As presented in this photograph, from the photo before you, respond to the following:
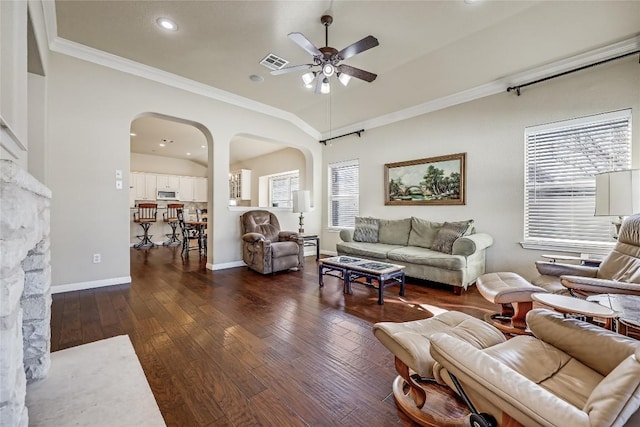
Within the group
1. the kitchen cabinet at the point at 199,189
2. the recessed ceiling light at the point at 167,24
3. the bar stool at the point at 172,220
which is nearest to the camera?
the recessed ceiling light at the point at 167,24

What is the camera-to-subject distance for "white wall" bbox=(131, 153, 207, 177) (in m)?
8.49

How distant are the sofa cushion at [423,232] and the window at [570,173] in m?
1.18

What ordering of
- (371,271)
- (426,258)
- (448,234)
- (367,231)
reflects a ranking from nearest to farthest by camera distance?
1. (371,271)
2. (426,258)
3. (448,234)
4. (367,231)

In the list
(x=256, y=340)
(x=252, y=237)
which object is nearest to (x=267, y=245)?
(x=252, y=237)

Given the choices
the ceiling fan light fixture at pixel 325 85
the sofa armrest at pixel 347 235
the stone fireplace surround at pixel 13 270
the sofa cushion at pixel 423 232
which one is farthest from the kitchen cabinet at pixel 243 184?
the stone fireplace surround at pixel 13 270

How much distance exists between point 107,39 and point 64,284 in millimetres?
3012

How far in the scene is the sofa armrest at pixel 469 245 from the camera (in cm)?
346

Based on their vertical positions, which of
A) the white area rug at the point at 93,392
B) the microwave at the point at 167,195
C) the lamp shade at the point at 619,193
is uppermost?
the microwave at the point at 167,195

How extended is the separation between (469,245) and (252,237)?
316cm

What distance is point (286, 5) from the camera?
2725mm

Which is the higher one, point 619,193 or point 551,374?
point 619,193

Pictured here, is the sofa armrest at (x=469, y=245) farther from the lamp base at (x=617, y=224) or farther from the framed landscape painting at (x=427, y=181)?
the lamp base at (x=617, y=224)

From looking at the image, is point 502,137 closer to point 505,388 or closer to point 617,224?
point 617,224

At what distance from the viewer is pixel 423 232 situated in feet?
14.5
